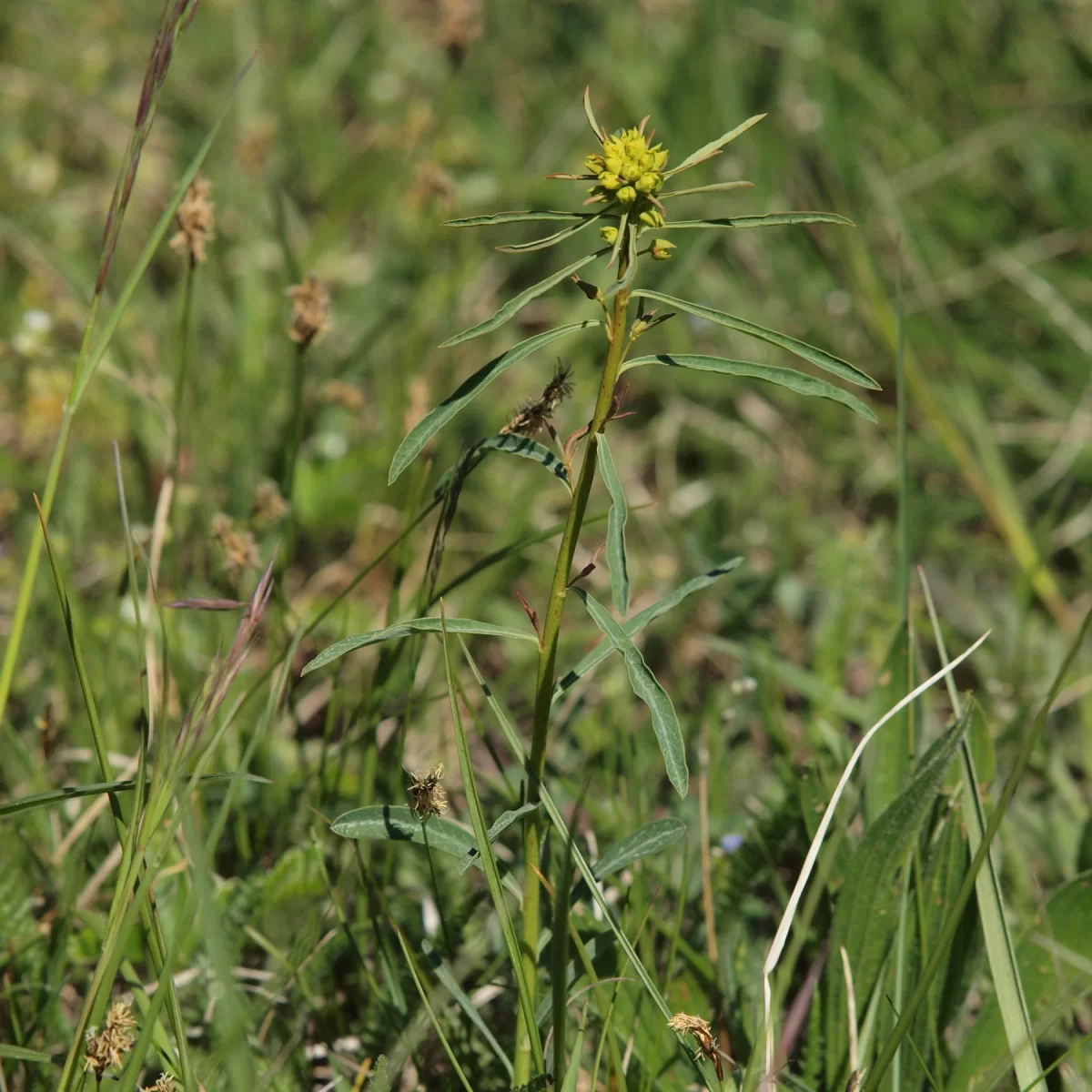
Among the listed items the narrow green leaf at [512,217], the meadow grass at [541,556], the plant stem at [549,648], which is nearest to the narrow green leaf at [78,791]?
the meadow grass at [541,556]

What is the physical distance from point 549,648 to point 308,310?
87 centimetres

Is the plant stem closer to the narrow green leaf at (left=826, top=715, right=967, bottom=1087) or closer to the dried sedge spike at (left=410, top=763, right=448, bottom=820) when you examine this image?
the dried sedge spike at (left=410, top=763, right=448, bottom=820)

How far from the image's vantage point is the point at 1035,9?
4094mm

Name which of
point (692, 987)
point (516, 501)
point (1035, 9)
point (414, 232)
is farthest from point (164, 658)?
point (1035, 9)

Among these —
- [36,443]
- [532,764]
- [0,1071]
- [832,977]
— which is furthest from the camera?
[36,443]

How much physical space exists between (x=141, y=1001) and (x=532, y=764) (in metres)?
0.64

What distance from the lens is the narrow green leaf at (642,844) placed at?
1427mm

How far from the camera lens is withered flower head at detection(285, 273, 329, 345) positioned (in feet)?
6.43

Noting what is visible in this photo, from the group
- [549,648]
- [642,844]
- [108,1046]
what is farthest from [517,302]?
[108,1046]

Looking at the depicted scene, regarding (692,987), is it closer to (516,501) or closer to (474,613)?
(474,613)

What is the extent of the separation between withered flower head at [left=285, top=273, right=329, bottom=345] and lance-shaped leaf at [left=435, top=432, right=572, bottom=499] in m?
0.61

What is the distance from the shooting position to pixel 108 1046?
1.38 metres

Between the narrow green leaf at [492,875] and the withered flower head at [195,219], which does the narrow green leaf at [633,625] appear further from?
the withered flower head at [195,219]

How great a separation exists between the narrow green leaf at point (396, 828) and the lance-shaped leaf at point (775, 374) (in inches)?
24.3
